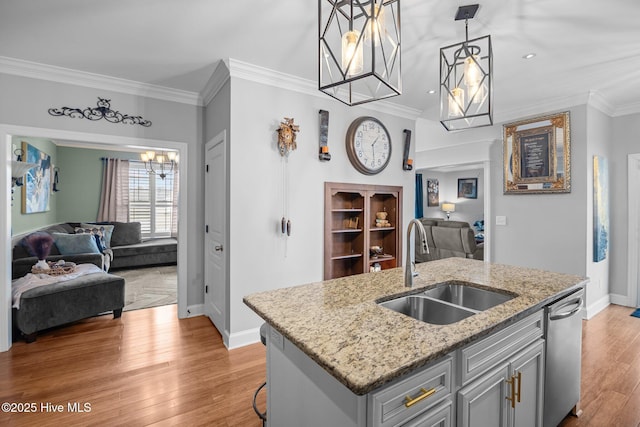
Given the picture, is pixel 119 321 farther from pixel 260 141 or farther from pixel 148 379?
pixel 260 141

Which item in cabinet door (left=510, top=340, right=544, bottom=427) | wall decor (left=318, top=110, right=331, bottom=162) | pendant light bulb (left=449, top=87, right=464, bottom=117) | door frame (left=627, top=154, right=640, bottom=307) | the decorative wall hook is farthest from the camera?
door frame (left=627, top=154, right=640, bottom=307)

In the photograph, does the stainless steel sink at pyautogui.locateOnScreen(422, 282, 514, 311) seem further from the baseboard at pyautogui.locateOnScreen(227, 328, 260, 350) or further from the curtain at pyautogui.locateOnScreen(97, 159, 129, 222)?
the curtain at pyautogui.locateOnScreen(97, 159, 129, 222)

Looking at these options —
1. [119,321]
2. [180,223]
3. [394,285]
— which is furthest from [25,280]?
[394,285]

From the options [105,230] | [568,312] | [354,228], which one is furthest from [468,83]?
[105,230]

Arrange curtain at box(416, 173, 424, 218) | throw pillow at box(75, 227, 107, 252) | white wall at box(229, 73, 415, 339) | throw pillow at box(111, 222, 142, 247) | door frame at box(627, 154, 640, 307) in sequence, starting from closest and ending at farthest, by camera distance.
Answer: white wall at box(229, 73, 415, 339), door frame at box(627, 154, 640, 307), throw pillow at box(75, 227, 107, 252), throw pillow at box(111, 222, 142, 247), curtain at box(416, 173, 424, 218)

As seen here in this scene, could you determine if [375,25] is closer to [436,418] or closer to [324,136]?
[436,418]

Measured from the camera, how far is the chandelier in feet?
18.7

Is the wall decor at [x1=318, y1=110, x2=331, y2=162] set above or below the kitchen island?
above

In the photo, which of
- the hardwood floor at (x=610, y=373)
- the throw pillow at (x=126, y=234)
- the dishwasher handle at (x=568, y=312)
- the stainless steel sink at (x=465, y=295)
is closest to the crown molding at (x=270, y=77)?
the stainless steel sink at (x=465, y=295)

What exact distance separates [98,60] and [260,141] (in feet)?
5.20

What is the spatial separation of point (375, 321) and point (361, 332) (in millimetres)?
128

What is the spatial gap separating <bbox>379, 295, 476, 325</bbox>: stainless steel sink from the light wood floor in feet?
3.78

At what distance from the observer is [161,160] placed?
5.71m

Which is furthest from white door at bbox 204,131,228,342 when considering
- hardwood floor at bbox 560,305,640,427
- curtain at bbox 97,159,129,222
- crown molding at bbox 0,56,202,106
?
curtain at bbox 97,159,129,222
